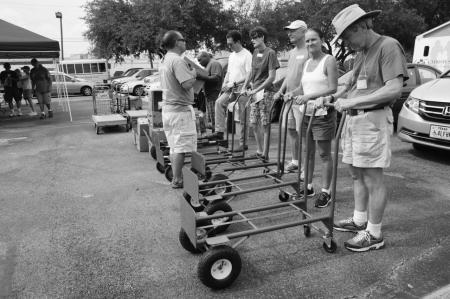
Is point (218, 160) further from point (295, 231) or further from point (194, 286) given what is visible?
point (194, 286)

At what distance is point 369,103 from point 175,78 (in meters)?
2.44

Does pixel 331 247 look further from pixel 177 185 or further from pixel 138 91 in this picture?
pixel 138 91

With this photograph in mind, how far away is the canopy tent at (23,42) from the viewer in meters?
10.2

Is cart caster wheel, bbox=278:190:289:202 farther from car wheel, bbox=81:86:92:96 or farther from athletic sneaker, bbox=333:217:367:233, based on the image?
car wheel, bbox=81:86:92:96

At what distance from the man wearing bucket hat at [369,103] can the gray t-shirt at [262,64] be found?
81.4 inches

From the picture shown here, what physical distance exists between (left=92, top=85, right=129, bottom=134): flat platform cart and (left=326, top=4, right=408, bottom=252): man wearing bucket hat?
7093mm

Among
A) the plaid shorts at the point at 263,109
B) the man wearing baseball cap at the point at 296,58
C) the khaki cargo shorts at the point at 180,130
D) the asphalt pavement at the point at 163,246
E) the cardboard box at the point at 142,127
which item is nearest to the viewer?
the asphalt pavement at the point at 163,246

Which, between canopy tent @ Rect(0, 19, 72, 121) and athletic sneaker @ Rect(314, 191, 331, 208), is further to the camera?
canopy tent @ Rect(0, 19, 72, 121)

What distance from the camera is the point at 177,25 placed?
78.8 ft

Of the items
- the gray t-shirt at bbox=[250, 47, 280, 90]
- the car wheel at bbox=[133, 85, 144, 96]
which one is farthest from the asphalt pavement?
the car wheel at bbox=[133, 85, 144, 96]

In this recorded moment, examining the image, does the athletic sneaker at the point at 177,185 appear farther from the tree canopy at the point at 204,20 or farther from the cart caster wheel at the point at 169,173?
the tree canopy at the point at 204,20

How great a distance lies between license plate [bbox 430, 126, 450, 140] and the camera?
17.9 ft

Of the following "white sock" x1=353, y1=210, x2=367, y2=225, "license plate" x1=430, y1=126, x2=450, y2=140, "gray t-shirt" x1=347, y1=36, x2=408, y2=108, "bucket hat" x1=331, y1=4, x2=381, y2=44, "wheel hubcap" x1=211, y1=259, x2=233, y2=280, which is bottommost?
"wheel hubcap" x1=211, y1=259, x2=233, y2=280

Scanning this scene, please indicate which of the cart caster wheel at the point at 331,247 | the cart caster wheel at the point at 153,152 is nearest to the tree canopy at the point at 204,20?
the cart caster wheel at the point at 153,152
